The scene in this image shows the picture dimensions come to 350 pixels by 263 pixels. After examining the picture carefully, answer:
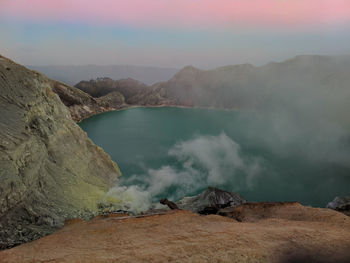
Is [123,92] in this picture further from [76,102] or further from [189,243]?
[189,243]

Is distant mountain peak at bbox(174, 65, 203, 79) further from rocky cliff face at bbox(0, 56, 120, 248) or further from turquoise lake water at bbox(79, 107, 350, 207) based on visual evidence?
rocky cliff face at bbox(0, 56, 120, 248)

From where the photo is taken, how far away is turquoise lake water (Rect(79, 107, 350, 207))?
2514 centimetres

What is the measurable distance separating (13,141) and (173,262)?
1344 cm

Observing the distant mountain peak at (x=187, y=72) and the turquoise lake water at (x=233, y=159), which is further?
the distant mountain peak at (x=187, y=72)

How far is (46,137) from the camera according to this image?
18156mm

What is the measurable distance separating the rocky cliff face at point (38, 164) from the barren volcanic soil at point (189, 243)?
21.0 ft

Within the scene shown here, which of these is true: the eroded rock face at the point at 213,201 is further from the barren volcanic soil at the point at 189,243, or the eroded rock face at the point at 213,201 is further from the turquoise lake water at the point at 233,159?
the barren volcanic soil at the point at 189,243

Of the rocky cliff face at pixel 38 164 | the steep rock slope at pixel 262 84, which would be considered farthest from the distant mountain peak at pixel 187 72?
the rocky cliff face at pixel 38 164

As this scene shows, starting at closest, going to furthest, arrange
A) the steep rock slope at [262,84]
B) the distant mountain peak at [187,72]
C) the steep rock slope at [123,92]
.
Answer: the steep rock slope at [262,84] < the steep rock slope at [123,92] < the distant mountain peak at [187,72]

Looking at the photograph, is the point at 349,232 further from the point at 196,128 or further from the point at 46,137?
the point at 196,128

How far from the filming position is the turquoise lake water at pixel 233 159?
82.5ft

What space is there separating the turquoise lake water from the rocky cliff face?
565 cm

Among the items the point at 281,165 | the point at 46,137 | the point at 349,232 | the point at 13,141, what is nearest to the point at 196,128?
the point at 281,165

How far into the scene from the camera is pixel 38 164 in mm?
16078
